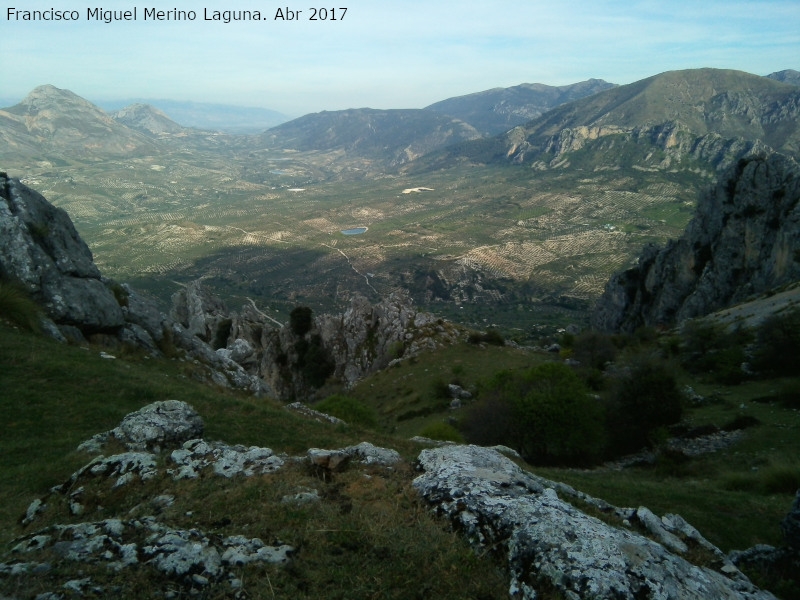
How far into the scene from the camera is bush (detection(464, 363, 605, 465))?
2420 centimetres

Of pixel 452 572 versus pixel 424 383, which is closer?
pixel 452 572

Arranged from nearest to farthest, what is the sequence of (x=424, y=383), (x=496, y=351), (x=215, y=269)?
(x=424, y=383)
(x=496, y=351)
(x=215, y=269)

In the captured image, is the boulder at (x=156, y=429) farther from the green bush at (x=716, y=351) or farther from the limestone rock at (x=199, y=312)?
the limestone rock at (x=199, y=312)

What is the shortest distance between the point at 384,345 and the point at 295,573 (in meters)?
51.6

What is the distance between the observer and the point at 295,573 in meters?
6.51

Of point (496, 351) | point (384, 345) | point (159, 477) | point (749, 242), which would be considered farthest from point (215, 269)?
point (159, 477)

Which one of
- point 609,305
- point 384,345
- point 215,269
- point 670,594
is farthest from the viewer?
point 215,269

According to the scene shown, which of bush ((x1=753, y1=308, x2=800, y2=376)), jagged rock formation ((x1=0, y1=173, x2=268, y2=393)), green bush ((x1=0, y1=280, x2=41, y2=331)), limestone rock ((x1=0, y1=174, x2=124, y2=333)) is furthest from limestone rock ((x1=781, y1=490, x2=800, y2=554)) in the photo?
limestone rock ((x1=0, y1=174, x2=124, y2=333))

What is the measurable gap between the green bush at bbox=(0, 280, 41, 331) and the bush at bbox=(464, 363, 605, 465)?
23000 mm

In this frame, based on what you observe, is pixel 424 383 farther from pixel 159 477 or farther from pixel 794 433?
pixel 159 477

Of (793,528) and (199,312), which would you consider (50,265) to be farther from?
(199,312)

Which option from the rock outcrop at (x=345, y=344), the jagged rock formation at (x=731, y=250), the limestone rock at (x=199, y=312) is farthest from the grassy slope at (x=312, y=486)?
the limestone rock at (x=199, y=312)

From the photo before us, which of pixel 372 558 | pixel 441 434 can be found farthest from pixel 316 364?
pixel 372 558

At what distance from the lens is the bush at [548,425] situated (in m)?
24.2
